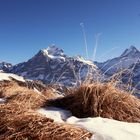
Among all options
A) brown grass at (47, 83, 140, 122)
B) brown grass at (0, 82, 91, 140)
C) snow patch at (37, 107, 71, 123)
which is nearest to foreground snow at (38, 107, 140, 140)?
snow patch at (37, 107, 71, 123)

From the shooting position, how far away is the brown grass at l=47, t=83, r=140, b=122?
5.16 metres

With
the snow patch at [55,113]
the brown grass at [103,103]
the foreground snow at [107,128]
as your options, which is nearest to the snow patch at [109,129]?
the foreground snow at [107,128]

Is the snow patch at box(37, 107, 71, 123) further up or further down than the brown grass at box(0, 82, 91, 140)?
further up

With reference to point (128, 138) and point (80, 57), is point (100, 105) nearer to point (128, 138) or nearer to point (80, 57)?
point (128, 138)

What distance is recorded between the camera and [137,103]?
5562 mm

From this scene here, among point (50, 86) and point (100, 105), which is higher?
point (50, 86)

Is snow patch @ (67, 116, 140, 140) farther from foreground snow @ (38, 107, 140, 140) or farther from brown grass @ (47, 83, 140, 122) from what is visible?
brown grass @ (47, 83, 140, 122)

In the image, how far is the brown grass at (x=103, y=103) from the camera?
516 centimetres

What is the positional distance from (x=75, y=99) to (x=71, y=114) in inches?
19.2

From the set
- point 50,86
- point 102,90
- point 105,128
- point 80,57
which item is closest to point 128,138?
point 105,128

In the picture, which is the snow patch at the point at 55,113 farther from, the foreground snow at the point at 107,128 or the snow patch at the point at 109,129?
the snow patch at the point at 109,129

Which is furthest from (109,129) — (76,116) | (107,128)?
(76,116)

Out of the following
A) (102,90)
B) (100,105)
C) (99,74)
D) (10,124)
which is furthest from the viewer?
(99,74)

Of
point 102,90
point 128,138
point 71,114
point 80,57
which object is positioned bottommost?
point 128,138
